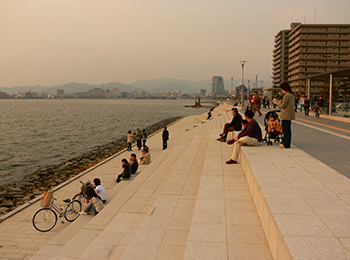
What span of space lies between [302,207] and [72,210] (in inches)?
287

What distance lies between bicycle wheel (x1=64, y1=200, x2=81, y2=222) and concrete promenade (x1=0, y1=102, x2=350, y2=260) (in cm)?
60

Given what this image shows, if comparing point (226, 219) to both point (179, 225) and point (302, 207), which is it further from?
point (302, 207)

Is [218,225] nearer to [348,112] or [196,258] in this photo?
[196,258]

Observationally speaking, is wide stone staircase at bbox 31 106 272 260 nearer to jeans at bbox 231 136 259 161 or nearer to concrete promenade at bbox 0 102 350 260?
concrete promenade at bbox 0 102 350 260

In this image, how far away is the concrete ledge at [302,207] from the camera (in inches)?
115

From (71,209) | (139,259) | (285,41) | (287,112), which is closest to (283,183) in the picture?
(139,259)

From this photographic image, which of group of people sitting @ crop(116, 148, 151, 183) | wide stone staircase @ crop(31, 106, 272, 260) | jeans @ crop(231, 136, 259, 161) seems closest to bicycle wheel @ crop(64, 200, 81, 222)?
wide stone staircase @ crop(31, 106, 272, 260)

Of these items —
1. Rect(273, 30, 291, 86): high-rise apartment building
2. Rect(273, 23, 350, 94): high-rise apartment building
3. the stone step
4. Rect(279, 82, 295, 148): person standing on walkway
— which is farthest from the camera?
Rect(273, 30, 291, 86): high-rise apartment building

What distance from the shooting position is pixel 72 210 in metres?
Result: 8.80

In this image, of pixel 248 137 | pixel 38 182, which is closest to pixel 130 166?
pixel 248 137

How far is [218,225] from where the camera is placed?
4312 millimetres

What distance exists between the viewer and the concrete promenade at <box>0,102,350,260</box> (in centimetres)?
335

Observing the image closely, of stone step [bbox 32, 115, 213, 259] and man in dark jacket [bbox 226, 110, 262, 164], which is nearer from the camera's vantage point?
stone step [bbox 32, 115, 213, 259]

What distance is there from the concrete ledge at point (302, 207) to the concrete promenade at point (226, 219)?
11mm
